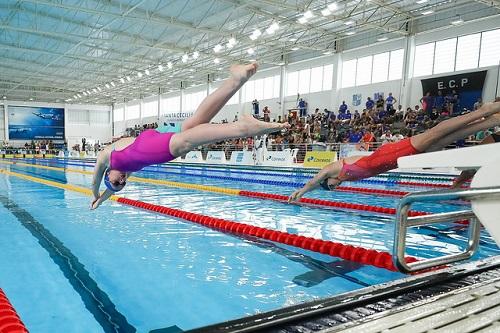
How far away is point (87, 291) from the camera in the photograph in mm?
2814

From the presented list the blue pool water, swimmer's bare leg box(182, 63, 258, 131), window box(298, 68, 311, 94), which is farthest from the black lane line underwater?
window box(298, 68, 311, 94)

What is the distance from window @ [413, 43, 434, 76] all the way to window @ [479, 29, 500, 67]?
202cm

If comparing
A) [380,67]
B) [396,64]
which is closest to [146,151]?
[396,64]

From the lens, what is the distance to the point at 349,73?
19.9 meters

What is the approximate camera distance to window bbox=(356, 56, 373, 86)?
18.9m

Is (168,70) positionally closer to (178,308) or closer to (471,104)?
(471,104)

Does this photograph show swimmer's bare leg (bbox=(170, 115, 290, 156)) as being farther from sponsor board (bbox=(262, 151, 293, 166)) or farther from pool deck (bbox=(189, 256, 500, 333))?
sponsor board (bbox=(262, 151, 293, 166))

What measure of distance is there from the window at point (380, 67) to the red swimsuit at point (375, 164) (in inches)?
618

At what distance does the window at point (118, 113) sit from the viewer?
138ft

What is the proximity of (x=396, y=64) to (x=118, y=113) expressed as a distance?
1303 inches

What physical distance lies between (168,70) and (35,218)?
22.8 metres

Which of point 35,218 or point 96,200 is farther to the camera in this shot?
point 35,218

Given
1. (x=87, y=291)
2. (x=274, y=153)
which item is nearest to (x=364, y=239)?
(x=87, y=291)

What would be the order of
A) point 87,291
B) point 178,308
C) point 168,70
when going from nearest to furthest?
point 178,308 < point 87,291 < point 168,70
